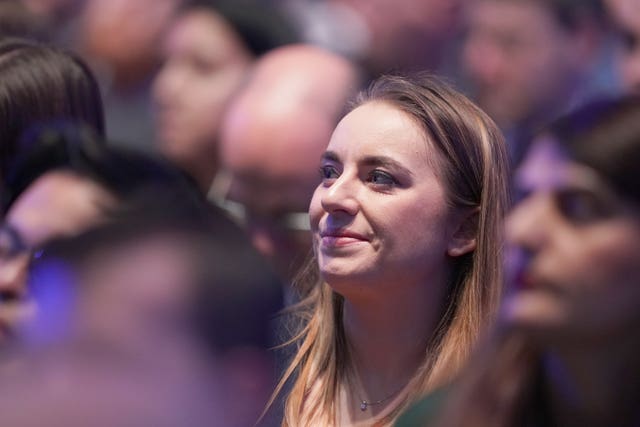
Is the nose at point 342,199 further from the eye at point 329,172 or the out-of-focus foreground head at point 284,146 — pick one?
the out-of-focus foreground head at point 284,146

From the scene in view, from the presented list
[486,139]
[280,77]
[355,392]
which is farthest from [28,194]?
[280,77]

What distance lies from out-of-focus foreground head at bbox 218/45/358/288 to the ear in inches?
29.8

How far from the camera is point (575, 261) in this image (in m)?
1.73

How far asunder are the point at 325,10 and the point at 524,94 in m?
1.09

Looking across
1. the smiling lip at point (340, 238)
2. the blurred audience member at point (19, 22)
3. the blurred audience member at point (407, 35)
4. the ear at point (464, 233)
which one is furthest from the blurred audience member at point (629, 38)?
the blurred audience member at point (19, 22)

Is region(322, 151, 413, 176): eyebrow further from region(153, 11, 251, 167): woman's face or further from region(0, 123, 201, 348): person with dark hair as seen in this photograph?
region(153, 11, 251, 167): woman's face

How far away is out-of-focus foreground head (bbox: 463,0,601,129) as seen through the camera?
3.26 metres

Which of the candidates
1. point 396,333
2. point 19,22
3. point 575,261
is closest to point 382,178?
point 396,333

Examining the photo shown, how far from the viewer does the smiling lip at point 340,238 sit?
2.49 metres

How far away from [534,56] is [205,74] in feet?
3.88

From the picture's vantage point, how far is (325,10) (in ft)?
13.7

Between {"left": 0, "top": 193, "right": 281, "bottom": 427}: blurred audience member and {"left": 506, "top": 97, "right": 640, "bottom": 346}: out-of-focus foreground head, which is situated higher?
{"left": 506, "top": 97, "right": 640, "bottom": 346}: out-of-focus foreground head

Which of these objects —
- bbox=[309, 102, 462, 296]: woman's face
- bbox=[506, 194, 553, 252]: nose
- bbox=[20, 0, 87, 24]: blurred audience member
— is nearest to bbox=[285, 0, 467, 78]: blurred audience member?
bbox=[309, 102, 462, 296]: woman's face

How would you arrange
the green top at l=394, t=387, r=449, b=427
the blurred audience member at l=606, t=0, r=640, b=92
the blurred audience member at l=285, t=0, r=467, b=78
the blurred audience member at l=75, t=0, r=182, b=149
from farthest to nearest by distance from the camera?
1. the blurred audience member at l=75, t=0, r=182, b=149
2. the blurred audience member at l=285, t=0, r=467, b=78
3. the blurred audience member at l=606, t=0, r=640, b=92
4. the green top at l=394, t=387, r=449, b=427
